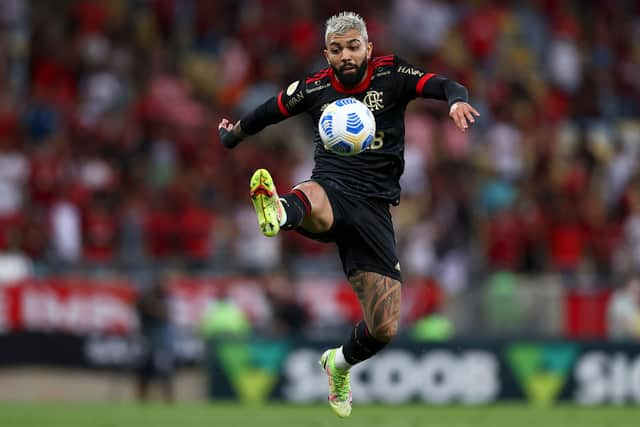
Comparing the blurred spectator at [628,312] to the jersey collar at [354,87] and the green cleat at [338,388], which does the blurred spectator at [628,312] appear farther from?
the jersey collar at [354,87]

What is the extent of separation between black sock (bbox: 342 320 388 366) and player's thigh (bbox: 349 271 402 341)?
0.22 feet

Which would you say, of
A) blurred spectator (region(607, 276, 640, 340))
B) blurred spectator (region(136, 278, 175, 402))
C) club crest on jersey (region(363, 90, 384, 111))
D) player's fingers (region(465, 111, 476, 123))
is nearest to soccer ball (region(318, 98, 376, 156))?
club crest on jersey (region(363, 90, 384, 111))

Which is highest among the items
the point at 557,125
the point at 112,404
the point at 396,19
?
the point at 396,19

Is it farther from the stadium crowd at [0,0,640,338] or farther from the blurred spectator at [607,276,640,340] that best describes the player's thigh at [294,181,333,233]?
the blurred spectator at [607,276,640,340]

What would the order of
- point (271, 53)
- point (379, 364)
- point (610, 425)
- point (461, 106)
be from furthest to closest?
1. point (271, 53)
2. point (379, 364)
3. point (610, 425)
4. point (461, 106)

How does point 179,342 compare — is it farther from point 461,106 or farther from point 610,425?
point 461,106

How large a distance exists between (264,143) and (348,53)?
11.6 meters

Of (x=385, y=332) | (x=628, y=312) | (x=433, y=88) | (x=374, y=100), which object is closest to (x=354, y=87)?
(x=374, y=100)

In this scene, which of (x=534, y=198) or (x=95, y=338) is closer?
(x=95, y=338)

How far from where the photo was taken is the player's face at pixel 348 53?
33.0 feet

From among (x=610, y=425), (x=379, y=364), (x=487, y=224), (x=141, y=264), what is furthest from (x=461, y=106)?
(x=487, y=224)

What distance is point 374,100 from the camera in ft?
33.6

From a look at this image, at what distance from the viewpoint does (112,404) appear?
18422mm

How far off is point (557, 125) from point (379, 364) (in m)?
7.08
